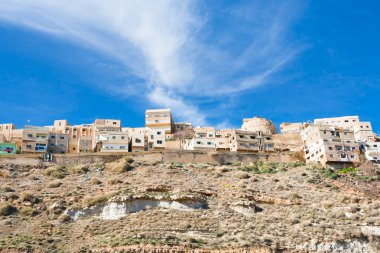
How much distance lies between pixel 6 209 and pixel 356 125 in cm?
4911

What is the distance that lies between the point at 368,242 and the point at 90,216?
791 inches

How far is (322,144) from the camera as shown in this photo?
54219 millimetres

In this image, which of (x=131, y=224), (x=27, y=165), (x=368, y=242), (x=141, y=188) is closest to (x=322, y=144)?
(x=368, y=242)

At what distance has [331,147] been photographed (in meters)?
54.2

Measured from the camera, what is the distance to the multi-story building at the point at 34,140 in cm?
5610

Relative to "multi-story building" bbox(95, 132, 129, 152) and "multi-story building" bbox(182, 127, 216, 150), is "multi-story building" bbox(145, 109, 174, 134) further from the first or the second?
"multi-story building" bbox(95, 132, 129, 152)

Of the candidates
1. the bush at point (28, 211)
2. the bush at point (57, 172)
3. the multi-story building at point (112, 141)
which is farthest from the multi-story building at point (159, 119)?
the bush at point (28, 211)

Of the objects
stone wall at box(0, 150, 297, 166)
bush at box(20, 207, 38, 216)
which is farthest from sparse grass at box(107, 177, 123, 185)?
stone wall at box(0, 150, 297, 166)

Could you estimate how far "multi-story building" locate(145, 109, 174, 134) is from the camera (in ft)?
227

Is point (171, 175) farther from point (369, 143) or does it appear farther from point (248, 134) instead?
point (369, 143)

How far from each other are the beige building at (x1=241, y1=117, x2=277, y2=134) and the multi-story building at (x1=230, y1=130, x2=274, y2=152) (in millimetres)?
9964

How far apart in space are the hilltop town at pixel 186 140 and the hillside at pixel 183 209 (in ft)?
21.8

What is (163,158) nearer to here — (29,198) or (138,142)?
(138,142)

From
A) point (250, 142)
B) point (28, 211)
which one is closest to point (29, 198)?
point (28, 211)
